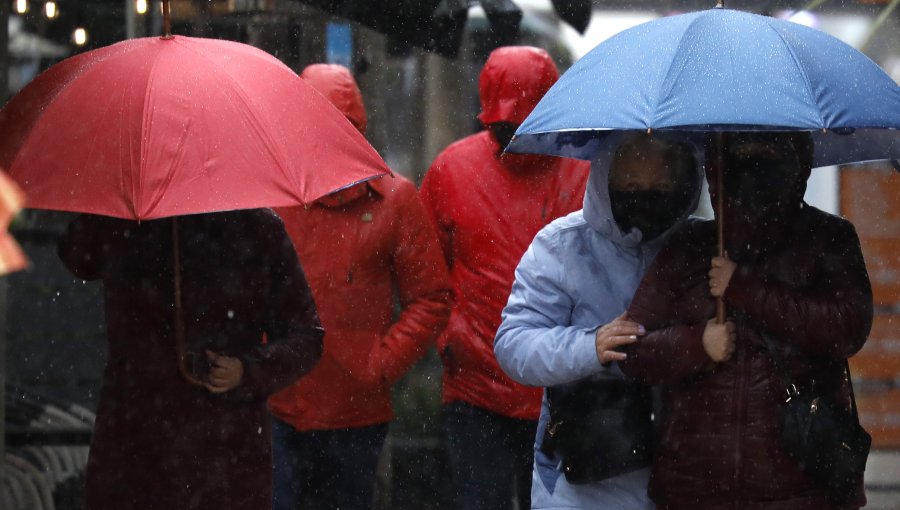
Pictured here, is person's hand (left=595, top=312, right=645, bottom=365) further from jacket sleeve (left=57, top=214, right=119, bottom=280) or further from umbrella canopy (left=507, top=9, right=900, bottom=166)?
jacket sleeve (left=57, top=214, right=119, bottom=280)

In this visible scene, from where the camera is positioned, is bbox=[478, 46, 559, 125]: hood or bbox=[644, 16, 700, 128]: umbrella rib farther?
bbox=[478, 46, 559, 125]: hood

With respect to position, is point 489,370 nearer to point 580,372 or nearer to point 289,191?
point 580,372

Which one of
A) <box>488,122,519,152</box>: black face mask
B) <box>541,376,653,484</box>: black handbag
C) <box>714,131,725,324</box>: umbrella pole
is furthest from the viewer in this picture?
<box>488,122,519,152</box>: black face mask

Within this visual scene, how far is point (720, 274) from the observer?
4.29 metres

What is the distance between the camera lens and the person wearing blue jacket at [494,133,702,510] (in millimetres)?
4473

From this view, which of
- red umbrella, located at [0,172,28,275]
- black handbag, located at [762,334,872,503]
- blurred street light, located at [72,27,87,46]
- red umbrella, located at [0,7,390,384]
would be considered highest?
red umbrella, located at [0,172,28,275]

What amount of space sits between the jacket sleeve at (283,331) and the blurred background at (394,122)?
91.6 inches

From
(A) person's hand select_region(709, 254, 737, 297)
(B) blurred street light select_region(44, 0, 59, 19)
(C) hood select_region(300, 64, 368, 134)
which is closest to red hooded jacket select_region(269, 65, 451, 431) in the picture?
(C) hood select_region(300, 64, 368, 134)

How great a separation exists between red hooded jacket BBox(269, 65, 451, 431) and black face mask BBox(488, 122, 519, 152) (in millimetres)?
479

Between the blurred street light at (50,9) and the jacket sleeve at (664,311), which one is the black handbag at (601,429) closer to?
the jacket sleeve at (664,311)

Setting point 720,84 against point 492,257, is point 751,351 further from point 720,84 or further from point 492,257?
point 492,257

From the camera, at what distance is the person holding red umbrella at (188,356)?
4.48 metres

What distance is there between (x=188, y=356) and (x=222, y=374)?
11 cm

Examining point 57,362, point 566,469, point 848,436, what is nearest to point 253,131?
point 566,469
